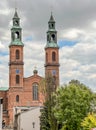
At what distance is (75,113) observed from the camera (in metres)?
58.7

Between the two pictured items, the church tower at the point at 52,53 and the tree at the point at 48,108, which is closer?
the tree at the point at 48,108

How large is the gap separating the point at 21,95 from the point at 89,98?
66310 mm

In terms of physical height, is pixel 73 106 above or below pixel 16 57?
below

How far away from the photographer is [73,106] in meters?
59.4

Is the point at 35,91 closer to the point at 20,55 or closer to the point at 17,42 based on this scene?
the point at 20,55

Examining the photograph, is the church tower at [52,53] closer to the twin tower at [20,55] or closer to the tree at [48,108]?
the twin tower at [20,55]

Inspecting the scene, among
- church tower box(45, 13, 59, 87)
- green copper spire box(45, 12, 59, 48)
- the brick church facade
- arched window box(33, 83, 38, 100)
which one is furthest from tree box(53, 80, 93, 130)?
green copper spire box(45, 12, 59, 48)

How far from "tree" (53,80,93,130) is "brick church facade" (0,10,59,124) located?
62.3m

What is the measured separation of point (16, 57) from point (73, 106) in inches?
2757

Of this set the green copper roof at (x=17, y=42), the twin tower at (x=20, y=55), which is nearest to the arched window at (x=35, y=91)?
the twin tower at (x=20, y=55)

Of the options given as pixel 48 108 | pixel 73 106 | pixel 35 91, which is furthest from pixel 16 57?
pixel 73 106

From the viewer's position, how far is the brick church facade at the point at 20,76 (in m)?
124

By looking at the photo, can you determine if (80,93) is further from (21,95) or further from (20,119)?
(21,95)

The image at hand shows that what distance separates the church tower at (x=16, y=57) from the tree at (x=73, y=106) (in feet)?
213
